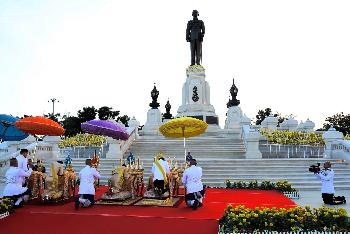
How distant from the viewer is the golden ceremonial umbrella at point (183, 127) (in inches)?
482

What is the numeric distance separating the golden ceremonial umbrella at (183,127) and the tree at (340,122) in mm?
51452

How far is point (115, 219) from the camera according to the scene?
842 cm

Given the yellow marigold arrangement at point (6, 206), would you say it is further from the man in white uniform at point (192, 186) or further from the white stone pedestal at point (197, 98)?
the white stone pedestal at point (197, 98)

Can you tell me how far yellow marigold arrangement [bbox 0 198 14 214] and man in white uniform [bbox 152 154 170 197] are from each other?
14.0ft

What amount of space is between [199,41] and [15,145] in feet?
55.2

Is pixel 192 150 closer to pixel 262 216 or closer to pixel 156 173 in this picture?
pixel 156 173

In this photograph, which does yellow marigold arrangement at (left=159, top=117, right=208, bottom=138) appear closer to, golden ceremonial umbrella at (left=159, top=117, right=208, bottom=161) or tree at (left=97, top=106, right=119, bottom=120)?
golden ceremonial umbrella at (left=159, top=117, right=208, bottom=161)

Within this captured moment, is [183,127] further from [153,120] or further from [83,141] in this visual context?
[153,120]

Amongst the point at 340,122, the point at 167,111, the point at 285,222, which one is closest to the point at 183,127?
the point at 285,222

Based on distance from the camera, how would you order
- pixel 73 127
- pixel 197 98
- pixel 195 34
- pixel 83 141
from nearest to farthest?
pixel 83 141
pixel 197 98
pixel 195 34
pixel 73 127

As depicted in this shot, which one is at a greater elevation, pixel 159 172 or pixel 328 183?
pixel 159 172

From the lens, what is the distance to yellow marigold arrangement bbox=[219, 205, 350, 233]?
6.70 m

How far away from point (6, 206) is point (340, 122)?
206 feet

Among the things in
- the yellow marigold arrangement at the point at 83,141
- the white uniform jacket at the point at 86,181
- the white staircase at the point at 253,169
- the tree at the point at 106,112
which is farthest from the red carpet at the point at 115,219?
the tree at the point at 106,112
